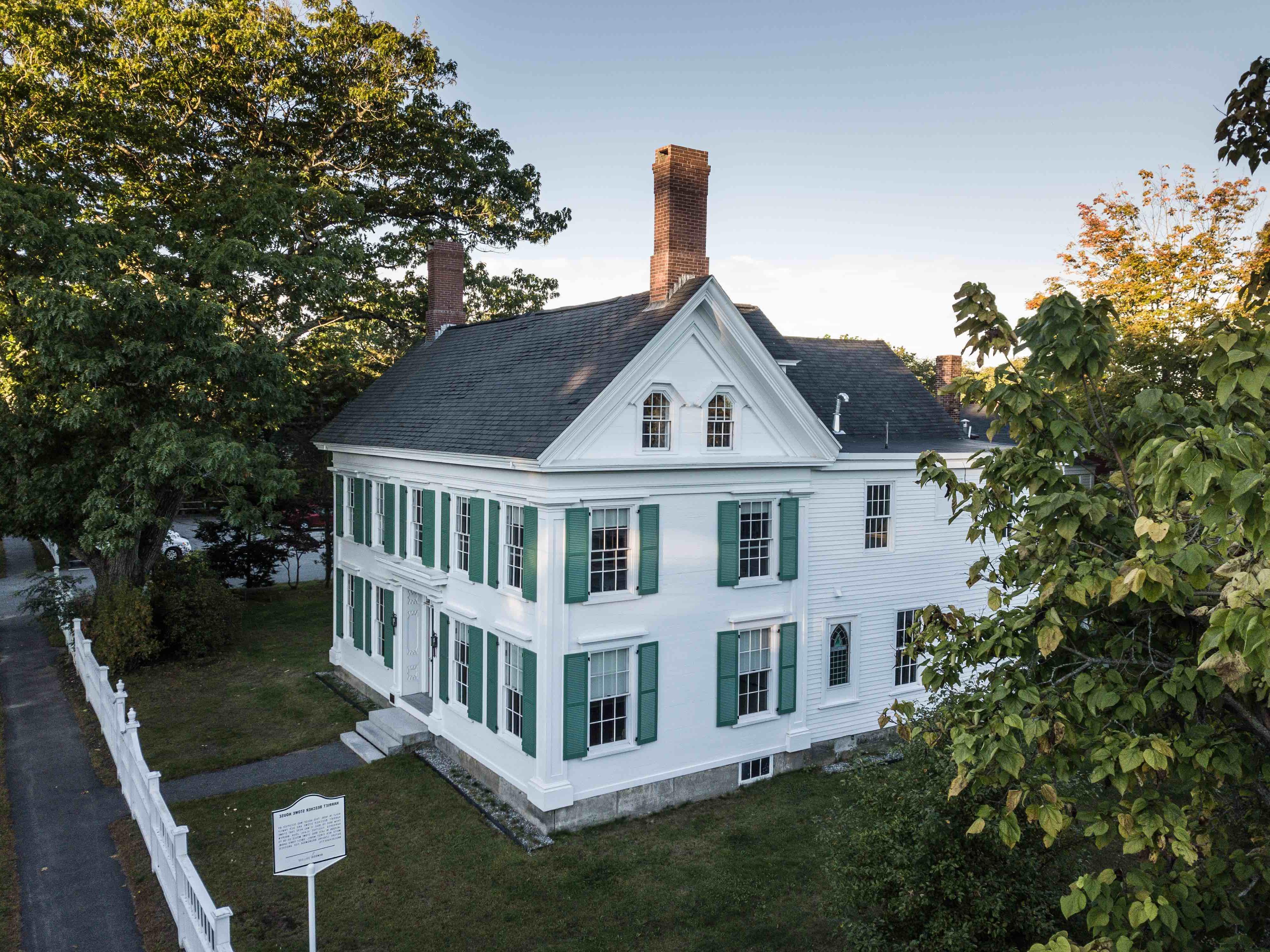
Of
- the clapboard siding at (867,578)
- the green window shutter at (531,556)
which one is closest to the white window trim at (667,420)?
the green window shutter at (531,556)

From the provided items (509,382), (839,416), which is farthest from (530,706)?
(839,416)

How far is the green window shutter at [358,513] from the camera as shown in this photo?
2227cm

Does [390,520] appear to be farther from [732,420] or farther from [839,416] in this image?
[839,416]

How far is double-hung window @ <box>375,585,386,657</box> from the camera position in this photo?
21469 mm

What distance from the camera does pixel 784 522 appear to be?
1733 cm

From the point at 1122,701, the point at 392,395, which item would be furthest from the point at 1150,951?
the point at 392,395

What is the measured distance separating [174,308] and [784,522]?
15892 mm

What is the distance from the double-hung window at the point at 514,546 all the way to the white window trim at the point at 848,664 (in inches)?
275

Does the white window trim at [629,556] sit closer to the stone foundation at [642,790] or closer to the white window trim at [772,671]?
the white window trim at [772,671]

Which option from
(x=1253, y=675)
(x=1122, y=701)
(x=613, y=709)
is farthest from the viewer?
(x=613, y=709)

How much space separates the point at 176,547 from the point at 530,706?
2714 centimetres

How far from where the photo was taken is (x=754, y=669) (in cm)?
1714

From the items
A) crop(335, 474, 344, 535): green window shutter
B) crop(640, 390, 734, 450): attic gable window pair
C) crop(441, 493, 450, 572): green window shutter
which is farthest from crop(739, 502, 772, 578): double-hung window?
crop(335, 474, 344, 535): green window shutter

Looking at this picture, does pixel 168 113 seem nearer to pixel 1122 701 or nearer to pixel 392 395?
pixel 392 395
